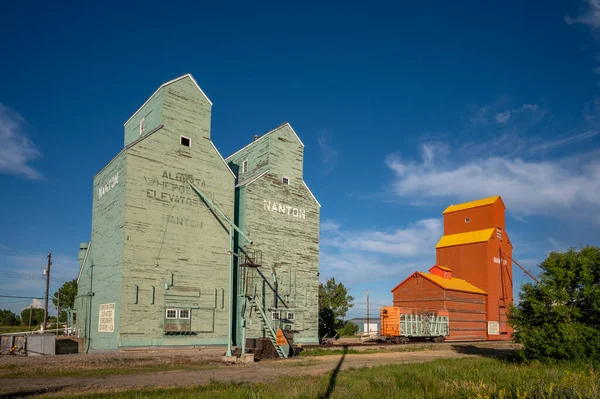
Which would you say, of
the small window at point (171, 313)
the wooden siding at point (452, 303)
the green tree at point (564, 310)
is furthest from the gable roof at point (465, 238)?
the small window at point (171, 313)

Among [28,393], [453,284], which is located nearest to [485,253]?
[453,284]

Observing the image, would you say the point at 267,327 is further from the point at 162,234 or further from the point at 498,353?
the point at 498,353

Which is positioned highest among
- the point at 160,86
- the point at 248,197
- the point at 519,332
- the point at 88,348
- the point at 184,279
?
the point at 160,86

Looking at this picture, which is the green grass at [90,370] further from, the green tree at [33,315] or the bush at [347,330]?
the green tree at [33,315]

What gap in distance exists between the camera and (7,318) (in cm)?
13475

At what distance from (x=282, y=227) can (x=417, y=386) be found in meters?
22.0

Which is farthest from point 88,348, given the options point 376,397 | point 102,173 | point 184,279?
point 376,397

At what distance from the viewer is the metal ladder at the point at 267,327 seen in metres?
30.0

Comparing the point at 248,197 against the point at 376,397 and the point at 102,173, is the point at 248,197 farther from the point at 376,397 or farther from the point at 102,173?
the point at 376,397

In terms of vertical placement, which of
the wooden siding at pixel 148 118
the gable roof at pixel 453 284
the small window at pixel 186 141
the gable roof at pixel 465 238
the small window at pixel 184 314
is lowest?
the small window at pixel 184 314

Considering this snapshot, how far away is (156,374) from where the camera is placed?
20.5 metres

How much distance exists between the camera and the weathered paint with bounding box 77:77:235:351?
1168 inches

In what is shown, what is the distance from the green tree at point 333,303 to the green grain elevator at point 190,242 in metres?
20.9

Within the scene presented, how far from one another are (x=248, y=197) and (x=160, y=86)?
10044mm
